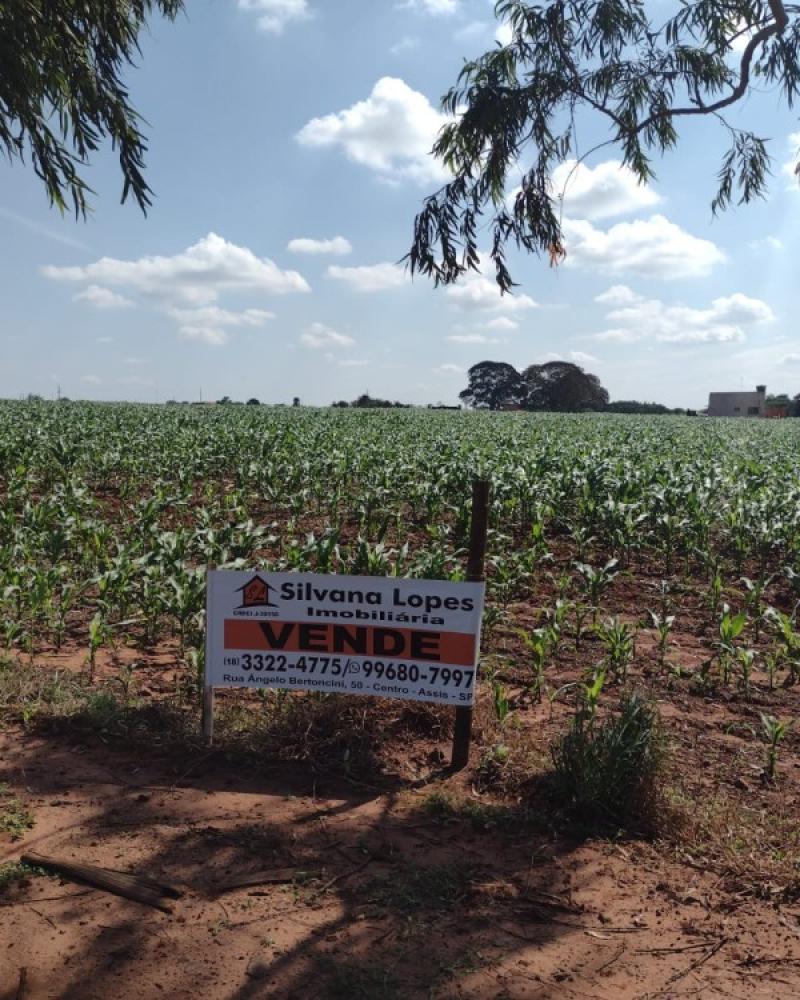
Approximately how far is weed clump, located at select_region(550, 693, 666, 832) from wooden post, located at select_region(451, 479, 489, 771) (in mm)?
536

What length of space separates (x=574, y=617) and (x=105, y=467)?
29.9ft

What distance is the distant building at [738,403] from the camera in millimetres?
84188

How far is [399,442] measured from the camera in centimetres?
1850

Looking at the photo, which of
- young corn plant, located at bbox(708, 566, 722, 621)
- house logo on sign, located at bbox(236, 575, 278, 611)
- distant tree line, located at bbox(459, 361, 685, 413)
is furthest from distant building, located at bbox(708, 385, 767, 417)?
house logo on sign, located at bbox(236, 575, 278, 611)

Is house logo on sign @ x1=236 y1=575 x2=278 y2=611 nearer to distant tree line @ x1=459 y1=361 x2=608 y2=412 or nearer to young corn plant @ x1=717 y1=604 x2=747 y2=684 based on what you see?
young corn plant @ x1=717 y1=604 x2=747 y2=684

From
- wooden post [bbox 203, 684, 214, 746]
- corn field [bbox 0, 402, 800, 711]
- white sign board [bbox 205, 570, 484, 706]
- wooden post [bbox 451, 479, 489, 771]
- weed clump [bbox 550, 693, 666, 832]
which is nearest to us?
weed clump [bbox 550, 693, 666, 832]

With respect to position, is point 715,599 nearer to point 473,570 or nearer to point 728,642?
point 728,642

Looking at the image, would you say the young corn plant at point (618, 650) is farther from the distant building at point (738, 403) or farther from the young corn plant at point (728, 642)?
the distant building at point (738, 403)

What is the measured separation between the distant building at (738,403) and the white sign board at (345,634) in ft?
280

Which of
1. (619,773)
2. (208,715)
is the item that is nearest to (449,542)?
(208,715)

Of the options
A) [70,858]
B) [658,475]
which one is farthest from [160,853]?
[658,475]

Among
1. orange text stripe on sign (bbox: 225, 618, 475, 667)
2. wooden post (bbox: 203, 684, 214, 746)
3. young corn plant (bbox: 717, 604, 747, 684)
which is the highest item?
orange text stripe on sign (bbox: 225, 618, 475, 667)

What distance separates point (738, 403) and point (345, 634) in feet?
299

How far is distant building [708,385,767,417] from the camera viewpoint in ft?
276
